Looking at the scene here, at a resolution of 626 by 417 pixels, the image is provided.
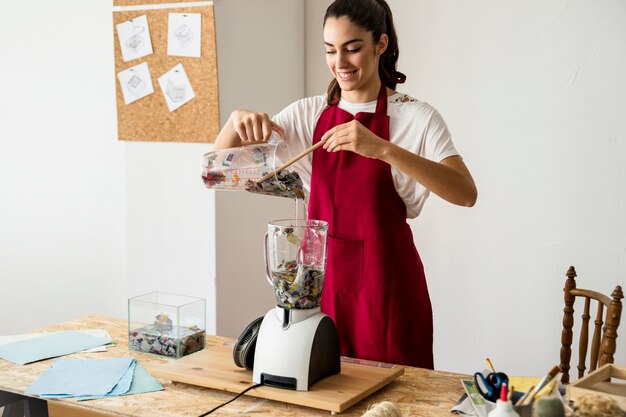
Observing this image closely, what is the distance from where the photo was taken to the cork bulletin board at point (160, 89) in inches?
117

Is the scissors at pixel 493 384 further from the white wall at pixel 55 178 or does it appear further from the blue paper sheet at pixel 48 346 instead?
the white wall at pixel 55 178

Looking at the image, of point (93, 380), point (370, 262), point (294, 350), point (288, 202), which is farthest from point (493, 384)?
point (288, 202)

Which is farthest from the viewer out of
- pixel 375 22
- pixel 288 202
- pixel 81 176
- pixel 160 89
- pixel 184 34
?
pixel 81 176

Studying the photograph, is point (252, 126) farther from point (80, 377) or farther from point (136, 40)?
point (136, 40)

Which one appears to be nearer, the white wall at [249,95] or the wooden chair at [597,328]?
the wooden chair at [597,328]

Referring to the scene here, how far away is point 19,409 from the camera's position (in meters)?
2.09

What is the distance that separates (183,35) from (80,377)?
1.65 m

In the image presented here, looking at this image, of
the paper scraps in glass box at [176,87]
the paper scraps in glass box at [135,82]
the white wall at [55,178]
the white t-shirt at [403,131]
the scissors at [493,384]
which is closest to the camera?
the scissors at [493,384]

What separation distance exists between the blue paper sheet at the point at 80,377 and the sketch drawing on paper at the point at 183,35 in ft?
4.99

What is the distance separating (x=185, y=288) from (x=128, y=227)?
39 centimetres

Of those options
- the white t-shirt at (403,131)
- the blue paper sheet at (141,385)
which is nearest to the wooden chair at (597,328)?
the white t-shirt at (403,131)

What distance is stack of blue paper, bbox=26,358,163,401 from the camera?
5.51 feet

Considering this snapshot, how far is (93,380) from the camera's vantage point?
1752mm

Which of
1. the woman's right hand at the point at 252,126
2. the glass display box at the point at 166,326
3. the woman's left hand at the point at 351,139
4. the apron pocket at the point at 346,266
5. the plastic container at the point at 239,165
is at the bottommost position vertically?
the glass display box at the point at 166,326
